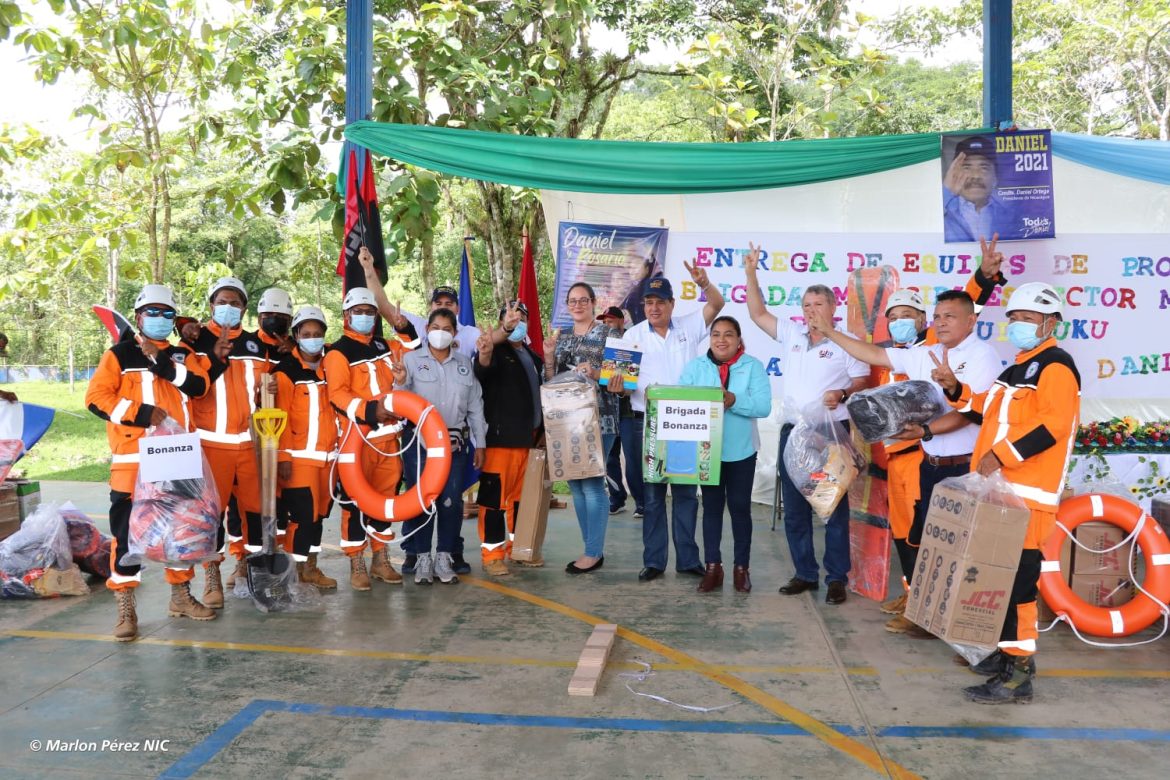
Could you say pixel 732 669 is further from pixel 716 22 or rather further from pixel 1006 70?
pixel 716 22

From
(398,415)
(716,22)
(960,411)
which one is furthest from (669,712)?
(716,22)

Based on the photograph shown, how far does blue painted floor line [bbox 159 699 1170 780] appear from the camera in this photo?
132 inches

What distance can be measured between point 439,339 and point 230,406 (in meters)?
1.20

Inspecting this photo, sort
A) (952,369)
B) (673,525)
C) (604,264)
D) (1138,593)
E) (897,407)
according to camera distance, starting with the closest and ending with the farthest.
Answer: (897,407), (952,369), (1138,593), (673,525), (604,264)

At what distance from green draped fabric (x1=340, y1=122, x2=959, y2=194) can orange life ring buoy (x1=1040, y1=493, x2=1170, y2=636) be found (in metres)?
2.31

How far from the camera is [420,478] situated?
5.21 metres

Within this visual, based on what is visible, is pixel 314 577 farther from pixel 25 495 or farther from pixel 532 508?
pixel 25 495

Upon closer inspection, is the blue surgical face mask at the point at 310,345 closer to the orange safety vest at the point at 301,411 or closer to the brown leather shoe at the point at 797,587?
the orange safety vest at the point at 301,411

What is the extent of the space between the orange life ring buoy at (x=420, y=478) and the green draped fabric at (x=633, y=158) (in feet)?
4.72

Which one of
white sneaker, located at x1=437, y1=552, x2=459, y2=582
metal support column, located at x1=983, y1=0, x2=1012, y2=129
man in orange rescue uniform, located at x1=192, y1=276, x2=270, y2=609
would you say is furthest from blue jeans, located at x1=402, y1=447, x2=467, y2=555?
metal support column, located at x1=983, y1=0, x2=1012, y2=129

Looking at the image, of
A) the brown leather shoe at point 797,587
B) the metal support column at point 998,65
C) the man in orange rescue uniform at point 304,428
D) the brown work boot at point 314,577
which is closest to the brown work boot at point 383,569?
the brown work boot at point 314,577

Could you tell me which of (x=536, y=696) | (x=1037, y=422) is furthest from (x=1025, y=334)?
(x=536, y=696)

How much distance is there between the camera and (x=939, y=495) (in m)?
3.90

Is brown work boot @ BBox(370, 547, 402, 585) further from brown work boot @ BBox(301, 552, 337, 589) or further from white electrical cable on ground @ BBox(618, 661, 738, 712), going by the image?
white electrical cable on ground @ BBox(618, 661, 738, 712)
